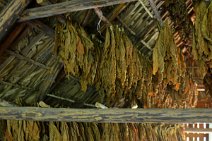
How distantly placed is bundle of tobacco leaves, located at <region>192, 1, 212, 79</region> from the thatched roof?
3 centimetres

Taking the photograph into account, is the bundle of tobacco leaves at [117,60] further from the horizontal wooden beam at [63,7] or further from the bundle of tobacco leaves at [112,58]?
the horizontal wooden beam at [63,7]

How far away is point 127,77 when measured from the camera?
516 cm

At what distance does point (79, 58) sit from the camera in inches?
184

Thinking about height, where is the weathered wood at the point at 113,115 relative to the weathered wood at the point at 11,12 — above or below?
Answer: below

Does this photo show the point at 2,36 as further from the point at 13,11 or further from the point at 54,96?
the point at 54,96

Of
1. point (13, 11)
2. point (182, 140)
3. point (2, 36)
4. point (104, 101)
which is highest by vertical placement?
point (13, 11)

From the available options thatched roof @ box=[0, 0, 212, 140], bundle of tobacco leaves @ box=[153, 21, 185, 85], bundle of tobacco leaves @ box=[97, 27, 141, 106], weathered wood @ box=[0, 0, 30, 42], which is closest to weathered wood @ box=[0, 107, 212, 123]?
thatched roof @ box=[0, 0, 212, 140]

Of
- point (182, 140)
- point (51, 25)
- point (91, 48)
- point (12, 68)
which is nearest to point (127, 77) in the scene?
point (91, 48)

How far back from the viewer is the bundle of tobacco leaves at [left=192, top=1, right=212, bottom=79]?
434cm

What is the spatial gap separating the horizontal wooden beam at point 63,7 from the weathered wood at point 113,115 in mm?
1294

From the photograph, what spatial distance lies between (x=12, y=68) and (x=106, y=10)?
5.41 ft

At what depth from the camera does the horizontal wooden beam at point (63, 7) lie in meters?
3.97

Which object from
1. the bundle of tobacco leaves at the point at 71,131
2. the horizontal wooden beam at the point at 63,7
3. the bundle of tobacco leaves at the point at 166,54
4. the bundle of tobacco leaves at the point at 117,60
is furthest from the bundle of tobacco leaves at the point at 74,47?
the bundle of tobacco leaves at the point at 71,131

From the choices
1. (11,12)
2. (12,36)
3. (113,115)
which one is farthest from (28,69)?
(113,115)
